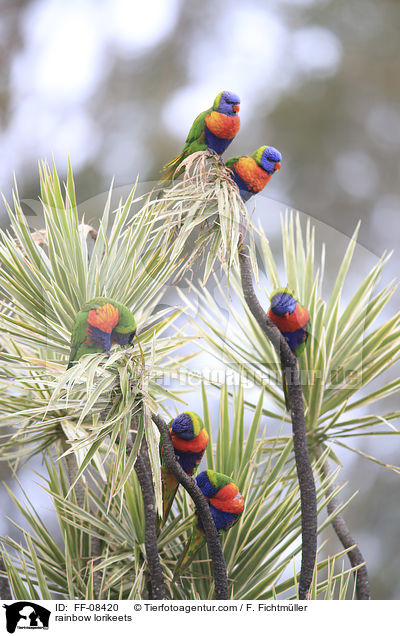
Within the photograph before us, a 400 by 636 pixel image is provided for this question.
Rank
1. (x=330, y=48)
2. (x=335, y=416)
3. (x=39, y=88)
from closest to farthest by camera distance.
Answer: (x=335, y=416)
(x=39, y=88)
(x=330, y=48)

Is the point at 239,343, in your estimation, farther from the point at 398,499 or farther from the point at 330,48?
the point at 330,48

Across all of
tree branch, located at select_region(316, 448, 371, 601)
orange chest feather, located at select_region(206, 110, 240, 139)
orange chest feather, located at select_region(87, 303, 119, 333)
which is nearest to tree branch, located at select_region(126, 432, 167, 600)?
orange chest feather, located at select_region(87, 303, 119, 333)

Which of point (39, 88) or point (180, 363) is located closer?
point (180, 363)

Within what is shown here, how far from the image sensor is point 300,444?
0.58 m

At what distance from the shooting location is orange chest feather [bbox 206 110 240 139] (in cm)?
64

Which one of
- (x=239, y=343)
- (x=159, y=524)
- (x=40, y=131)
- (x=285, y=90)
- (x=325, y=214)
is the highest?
(x=285, y=90)

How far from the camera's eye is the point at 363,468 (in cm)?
105

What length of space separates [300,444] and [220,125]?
383 mm

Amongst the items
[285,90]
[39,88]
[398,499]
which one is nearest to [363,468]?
[398,499]

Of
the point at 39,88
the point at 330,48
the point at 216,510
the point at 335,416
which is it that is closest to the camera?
the point at 216,510

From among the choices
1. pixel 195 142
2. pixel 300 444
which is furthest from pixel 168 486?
pixel 195 142

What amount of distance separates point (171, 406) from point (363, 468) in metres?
0.43

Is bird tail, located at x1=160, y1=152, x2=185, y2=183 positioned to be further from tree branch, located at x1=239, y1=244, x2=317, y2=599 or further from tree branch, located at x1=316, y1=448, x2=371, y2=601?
tree branch, located at x1=316, y1=448, x2=371, y2=601
